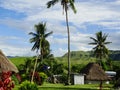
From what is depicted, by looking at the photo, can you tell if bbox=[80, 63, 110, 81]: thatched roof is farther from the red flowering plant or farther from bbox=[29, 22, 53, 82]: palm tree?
the red flowering plant

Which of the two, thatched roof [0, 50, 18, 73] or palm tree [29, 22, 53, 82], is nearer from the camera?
thatched roof [0, 50, 18, 73]

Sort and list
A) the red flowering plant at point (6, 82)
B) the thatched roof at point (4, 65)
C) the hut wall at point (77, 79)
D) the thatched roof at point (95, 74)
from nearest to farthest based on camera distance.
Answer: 1. the red flowering plant at point (6, 82)
2. the thatched roof at point (4, 65)
3. the thatched roof at point (95, 74)
4. the hut wall at point (77, 79)

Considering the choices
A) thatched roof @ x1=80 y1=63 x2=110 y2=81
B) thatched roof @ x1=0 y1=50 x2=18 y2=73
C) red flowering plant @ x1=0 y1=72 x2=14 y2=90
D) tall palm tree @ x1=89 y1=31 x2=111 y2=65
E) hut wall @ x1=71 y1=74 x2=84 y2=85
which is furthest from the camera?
tall palm tree @ x1=89 y1=31 x2=111 y2=65

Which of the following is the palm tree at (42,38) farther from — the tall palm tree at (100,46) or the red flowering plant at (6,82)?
the red flowering plant at (6,82)

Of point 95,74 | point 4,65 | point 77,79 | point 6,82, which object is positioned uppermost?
point 6,82

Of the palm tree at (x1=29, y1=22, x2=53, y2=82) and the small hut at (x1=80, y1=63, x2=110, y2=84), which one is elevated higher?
the palm tree at (x1=29, y1=22, x2=53, y2=82)

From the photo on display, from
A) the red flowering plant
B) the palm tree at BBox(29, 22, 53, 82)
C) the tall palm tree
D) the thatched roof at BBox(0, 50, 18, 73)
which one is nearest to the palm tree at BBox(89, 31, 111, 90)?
the tall palm tree

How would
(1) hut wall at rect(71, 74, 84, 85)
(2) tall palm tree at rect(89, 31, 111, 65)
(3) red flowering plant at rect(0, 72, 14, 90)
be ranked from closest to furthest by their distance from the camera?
(3) red flowering plant at rect(0, 72, 14, 90), (1) hut wall at rect(71, 74, 84, 85), (2) tall palm tree at rect(89, 31, 111, 65)

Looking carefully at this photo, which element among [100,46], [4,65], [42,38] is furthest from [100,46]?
[4,65]

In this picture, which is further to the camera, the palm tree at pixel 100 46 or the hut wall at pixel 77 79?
the palm tree at pixel 100 46

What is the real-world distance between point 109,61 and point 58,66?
16258 millimetres

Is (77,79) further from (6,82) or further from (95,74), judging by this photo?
(6,82)

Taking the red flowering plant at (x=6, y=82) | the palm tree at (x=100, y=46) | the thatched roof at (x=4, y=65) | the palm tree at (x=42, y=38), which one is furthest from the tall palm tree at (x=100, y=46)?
the red flowering plant at (x=6, y=82)

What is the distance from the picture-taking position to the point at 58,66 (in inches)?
2862
